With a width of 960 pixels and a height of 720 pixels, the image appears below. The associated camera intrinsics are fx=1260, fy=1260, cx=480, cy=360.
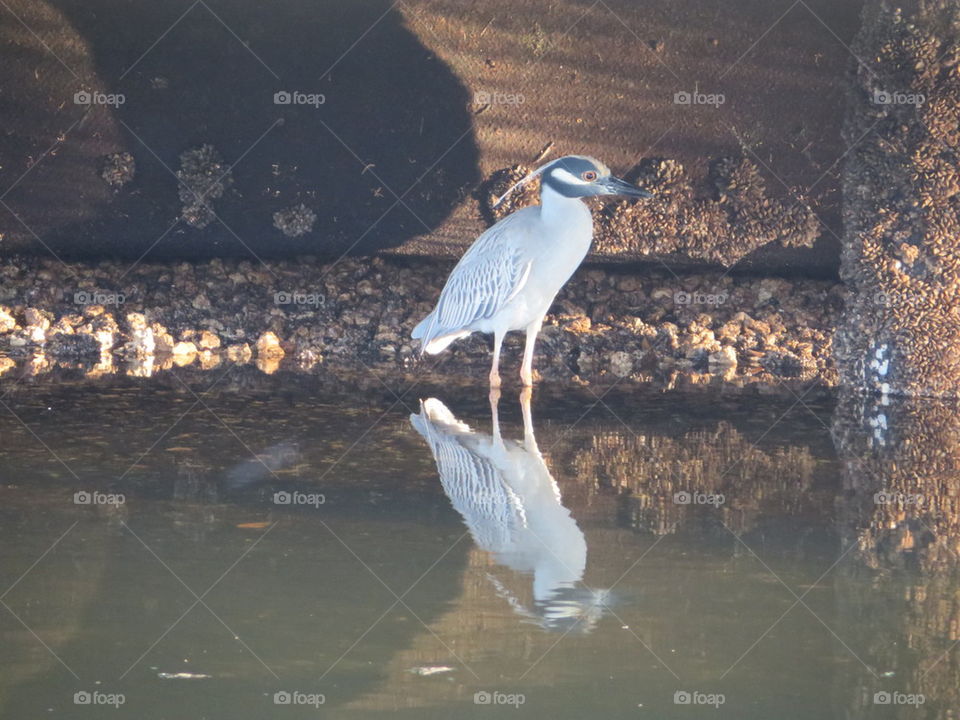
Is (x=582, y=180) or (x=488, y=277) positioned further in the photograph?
(x=488, y=277)

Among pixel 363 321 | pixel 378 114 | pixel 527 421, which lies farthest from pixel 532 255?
pixel 378 114

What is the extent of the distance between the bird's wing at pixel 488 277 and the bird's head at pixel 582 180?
0.31m

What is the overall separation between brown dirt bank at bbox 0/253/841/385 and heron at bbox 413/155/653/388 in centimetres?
56

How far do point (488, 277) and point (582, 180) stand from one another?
34.1 inches

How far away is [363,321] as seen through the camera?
30.7 ft

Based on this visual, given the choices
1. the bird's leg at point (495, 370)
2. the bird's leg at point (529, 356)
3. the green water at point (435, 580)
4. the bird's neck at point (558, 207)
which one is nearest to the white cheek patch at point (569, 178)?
the bird's neck at point (558, 207)

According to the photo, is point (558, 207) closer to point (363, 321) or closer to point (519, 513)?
point (363, 321)

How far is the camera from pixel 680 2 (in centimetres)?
871

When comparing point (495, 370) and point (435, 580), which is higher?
point (495, 370)

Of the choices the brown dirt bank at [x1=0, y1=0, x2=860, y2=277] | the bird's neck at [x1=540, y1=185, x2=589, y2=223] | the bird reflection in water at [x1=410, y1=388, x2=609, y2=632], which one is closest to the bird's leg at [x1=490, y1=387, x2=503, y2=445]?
the bird reflection in water at [x1=410, y1=388, x2=609, y2=632]

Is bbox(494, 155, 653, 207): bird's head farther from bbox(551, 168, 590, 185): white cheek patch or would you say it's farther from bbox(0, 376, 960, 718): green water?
bbox(0, 376, 960, 718): green water

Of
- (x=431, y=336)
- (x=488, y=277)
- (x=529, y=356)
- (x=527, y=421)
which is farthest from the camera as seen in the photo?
(x=431, y=336)

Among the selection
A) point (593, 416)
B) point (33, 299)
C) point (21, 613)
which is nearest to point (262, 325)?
point (33, 299)

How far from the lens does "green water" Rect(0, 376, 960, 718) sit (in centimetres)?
352
